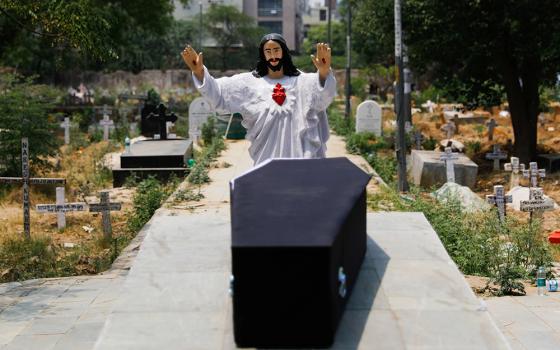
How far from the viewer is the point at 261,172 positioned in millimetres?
5242

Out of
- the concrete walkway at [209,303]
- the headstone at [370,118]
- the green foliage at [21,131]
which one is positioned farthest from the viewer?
the headstone at [370,118]

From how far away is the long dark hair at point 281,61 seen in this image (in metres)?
6.29

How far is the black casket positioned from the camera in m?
4.10

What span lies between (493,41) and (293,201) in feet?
44.7

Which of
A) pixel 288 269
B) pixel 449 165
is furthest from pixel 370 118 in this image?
pixel 288 269

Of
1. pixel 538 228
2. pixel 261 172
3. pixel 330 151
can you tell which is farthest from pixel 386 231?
pixel 330 151

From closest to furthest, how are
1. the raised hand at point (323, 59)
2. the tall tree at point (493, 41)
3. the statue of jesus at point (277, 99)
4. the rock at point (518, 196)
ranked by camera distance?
the raised hand at point (323, 59)
the statue of jesus at point (277, 99)
the rock at point (518, 196)
the tall tree at point (493, 41)

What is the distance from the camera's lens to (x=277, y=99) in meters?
6.27

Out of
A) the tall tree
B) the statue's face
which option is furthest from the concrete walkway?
the tall tree

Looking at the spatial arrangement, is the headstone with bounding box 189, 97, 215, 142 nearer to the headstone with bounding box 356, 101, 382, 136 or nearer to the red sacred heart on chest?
the headstone with bounding box 356, 101, 382, 136

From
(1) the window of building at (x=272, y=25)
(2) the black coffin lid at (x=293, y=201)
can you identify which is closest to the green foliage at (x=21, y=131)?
(2) the black coffin lid at (x=293, y=201)

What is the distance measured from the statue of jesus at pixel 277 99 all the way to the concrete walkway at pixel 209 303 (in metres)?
0.89

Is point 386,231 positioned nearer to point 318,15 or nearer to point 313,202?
point 313,202

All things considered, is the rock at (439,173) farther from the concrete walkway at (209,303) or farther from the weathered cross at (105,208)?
the concrete walkway at (209,303)
